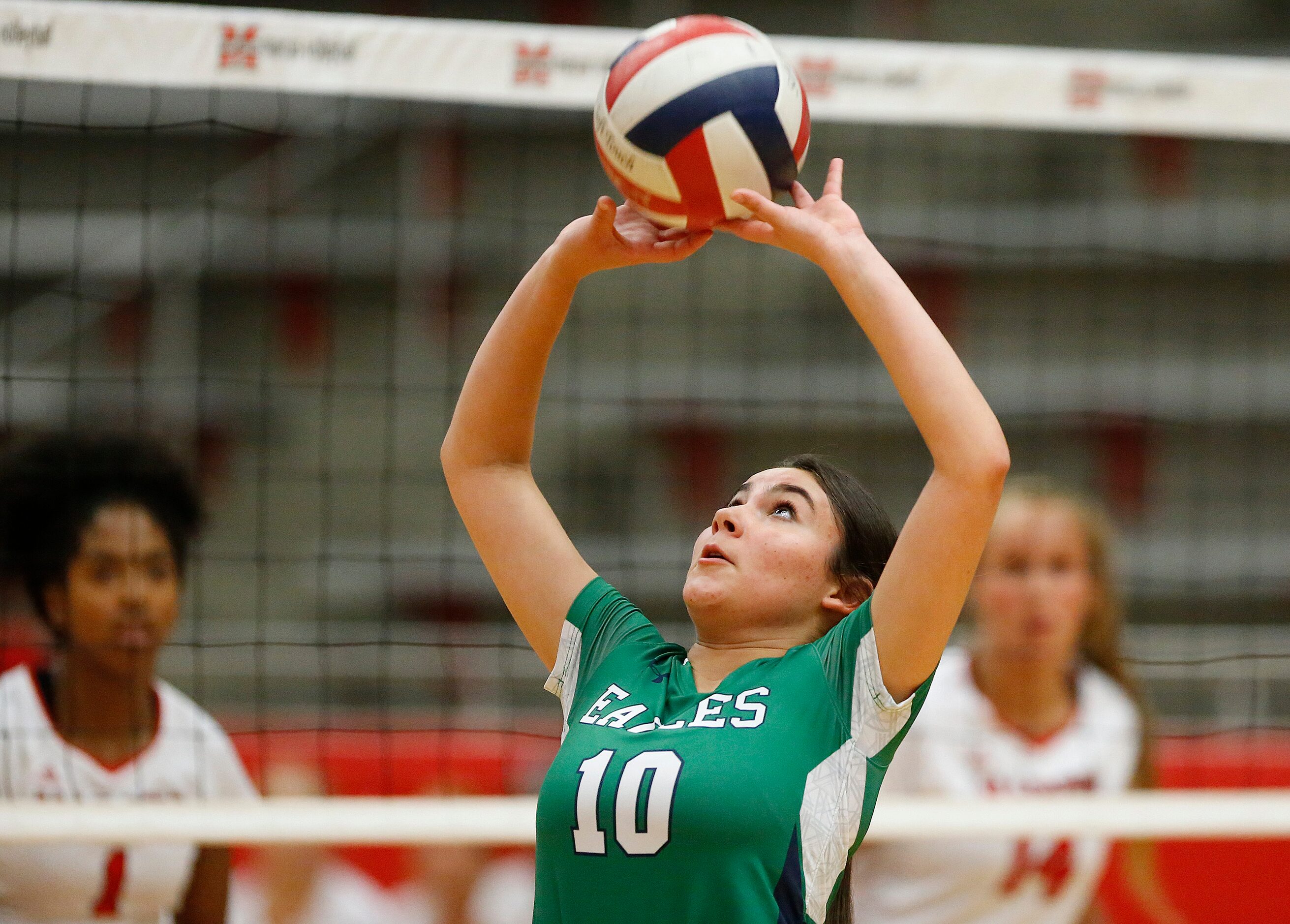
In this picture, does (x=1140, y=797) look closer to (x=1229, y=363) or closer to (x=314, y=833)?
(x=314, y=833)

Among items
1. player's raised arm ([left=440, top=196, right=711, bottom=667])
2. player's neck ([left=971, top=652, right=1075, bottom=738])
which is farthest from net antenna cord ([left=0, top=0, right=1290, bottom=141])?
player's neck ([left=971, top=652, right=1075, bottom=738])

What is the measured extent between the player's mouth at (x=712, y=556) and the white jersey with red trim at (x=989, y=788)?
1.71 metres

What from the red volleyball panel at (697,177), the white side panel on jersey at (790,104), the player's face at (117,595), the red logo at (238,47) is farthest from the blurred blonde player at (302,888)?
the white side panel on jersey at (790,104)

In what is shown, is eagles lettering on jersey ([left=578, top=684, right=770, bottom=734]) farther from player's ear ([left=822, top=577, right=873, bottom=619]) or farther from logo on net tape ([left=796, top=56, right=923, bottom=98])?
logo on net tape ([left=796, top=56, right=923, bottom=98])

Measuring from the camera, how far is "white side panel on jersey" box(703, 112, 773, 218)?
2.22m

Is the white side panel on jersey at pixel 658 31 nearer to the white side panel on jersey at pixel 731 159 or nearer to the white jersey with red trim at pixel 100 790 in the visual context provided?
the white side panel on jersey at pixel 731 159

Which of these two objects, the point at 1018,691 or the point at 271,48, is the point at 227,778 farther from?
the point at 1018,691

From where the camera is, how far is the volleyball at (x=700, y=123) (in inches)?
87.7

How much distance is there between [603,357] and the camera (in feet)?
30.6

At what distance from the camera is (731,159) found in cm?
223

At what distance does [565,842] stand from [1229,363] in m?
8.37

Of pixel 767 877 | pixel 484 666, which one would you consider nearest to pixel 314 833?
pixel 767 877

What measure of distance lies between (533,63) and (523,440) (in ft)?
5.64

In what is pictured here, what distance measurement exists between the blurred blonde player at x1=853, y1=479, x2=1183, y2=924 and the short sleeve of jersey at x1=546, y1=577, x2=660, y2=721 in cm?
189
